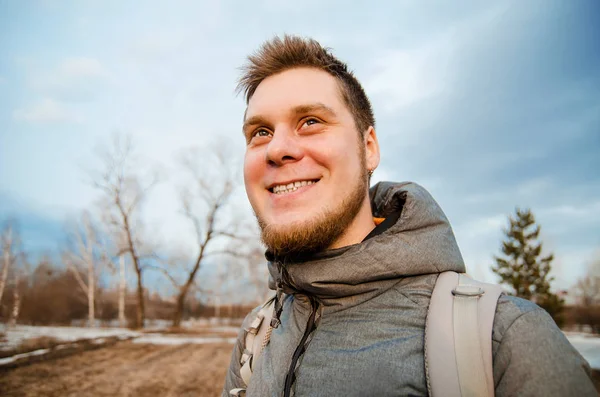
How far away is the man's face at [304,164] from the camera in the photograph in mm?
1315

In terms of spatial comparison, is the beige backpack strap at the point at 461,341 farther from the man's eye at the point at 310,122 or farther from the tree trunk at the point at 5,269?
the tree trunk at the point at 5,269

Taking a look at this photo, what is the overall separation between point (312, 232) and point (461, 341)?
24.6 inches

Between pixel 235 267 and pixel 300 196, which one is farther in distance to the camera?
pixel 235 267

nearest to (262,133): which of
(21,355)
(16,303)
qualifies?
(21,355)

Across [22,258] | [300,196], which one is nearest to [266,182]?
[300,196]

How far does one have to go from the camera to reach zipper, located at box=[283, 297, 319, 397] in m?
1.14

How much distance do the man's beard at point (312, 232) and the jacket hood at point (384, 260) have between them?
6cm

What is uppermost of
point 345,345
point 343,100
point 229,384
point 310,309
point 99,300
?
point 343,100

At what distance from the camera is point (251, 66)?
1.76 m

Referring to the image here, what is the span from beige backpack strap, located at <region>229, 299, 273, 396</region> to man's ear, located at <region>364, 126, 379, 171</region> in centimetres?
91

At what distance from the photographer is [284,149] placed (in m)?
1.38

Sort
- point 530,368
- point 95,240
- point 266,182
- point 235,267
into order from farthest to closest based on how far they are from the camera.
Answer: point 235,267
point 95,240
point 266,182
point 530,368

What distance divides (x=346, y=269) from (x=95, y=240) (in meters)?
29.7

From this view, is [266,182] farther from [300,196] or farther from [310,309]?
[310,309]
